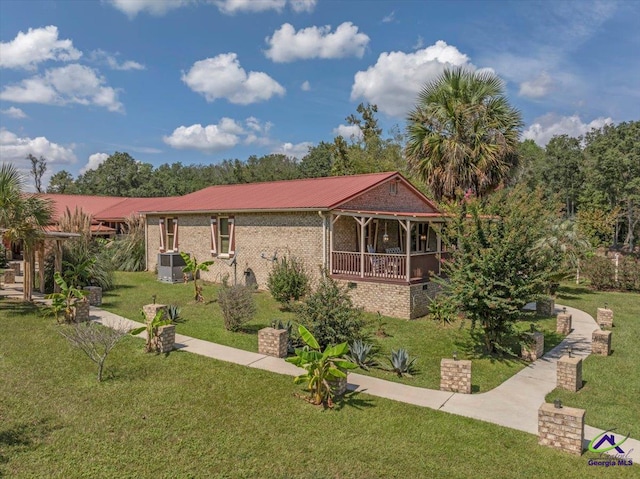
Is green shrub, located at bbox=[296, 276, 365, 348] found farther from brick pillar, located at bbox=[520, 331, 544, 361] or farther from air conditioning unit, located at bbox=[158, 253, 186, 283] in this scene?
air conditioning unit, located at bbox=[158, 253, 186, 283]

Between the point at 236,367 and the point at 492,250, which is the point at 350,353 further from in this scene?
the point at 492,250

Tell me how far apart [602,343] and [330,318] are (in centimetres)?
667

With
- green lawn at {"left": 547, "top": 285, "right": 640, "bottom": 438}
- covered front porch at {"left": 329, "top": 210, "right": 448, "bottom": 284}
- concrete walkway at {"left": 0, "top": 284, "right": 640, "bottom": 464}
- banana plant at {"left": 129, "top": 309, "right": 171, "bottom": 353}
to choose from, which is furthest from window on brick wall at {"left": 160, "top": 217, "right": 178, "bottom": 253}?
green lawn at {"left": 547, "top": 285, "right": 640, "bottom": 438}

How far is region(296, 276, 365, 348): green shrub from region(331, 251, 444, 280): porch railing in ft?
14.8

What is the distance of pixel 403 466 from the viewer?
5.50 m

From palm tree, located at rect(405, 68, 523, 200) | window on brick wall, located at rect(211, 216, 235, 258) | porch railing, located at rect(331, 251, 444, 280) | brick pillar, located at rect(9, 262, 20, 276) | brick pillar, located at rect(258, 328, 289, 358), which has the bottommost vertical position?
brick pillar, located at rect(258, 328, 289, 358)

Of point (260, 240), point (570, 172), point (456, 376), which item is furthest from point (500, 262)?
point (570, 172)

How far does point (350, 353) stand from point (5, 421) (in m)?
6.18

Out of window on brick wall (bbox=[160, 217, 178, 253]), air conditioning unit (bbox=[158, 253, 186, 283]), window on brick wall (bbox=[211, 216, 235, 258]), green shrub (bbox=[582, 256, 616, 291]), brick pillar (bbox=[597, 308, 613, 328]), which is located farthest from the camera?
window on brick wall (bbox=[160, 217, 178, 253])

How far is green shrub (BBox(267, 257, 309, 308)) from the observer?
1524cm

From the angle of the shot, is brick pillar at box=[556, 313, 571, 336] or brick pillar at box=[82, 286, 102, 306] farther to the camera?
brick pillar at box=[82, 286, 102, 306]

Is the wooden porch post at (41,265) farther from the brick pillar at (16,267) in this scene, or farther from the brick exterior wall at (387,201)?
the brick exterior wall at (387,201)

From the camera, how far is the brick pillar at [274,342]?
9.66 metres

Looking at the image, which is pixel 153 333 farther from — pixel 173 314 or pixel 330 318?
pixel 330 318
